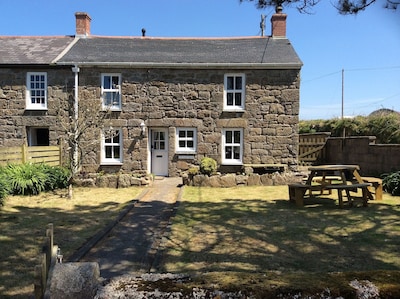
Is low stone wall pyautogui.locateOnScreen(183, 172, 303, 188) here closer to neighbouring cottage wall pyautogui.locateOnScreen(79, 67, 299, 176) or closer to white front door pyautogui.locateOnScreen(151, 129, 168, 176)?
neighbouring cottage wall pyautogui.locateOnScreen(79, 67, 299, 176)

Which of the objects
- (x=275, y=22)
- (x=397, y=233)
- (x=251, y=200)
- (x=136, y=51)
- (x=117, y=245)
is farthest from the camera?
(x=275, y=22)

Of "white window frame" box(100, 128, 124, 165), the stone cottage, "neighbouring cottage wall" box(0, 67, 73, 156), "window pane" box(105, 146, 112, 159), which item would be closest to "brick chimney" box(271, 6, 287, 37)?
the stone cottage

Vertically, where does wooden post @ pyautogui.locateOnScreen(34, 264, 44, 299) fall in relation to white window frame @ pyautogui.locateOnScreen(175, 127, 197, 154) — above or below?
below

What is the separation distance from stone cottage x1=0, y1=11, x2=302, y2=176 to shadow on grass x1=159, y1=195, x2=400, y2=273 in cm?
634

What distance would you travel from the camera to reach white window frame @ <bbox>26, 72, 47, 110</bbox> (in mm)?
15078

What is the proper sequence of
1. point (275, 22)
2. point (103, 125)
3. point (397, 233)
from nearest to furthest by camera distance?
point (397, 233), point (103, 125), point (275, 22)

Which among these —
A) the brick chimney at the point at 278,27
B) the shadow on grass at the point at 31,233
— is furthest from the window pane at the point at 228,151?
the brick chimney at the point at 278,27

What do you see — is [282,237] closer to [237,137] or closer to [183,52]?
[237,137]

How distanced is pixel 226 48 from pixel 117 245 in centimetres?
1317

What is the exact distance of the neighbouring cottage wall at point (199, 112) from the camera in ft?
49.1

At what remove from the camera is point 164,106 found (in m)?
15.1

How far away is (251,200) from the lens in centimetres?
988

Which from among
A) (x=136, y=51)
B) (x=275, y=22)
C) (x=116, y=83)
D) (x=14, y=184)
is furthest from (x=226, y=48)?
(x=14, y=184)

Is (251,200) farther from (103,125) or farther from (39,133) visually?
(39,133)
